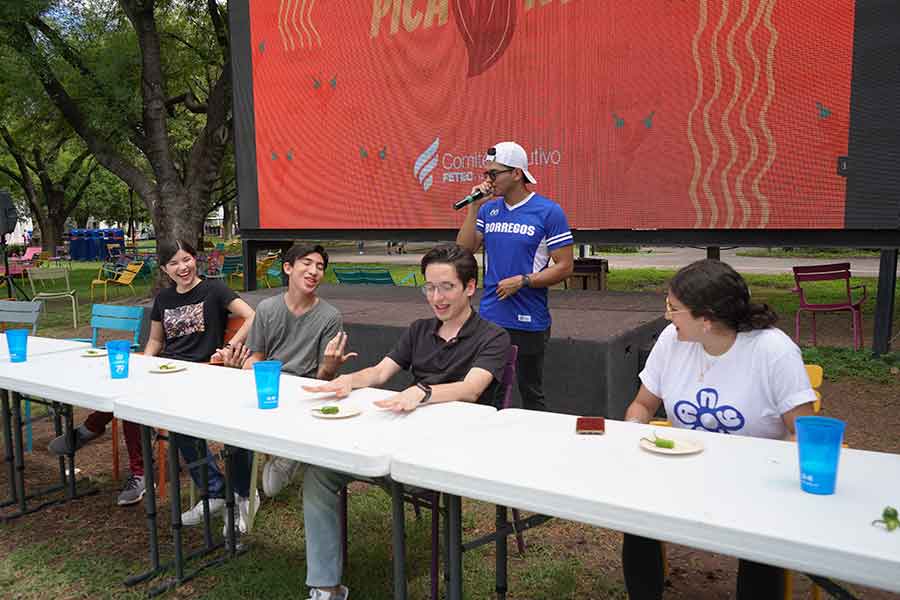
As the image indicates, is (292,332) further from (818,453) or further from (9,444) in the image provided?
(818,453)

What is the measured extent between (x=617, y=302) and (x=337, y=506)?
182 inches

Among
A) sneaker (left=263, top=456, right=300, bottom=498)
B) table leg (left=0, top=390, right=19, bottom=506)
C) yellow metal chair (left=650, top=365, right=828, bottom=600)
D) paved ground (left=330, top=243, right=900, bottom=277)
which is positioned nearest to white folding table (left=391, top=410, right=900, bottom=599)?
yellow metal chair (left=650, top=365, right=828, bottom=600)

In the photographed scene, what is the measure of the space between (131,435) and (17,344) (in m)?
0.75

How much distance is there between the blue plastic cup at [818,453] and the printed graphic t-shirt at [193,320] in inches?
128

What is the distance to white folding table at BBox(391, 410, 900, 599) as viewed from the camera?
1.36 metres

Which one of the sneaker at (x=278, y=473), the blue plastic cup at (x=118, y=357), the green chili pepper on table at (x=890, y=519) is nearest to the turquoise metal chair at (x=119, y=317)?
the blue plastic cup at (x=118, y=357)

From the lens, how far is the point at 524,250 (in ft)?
12.0

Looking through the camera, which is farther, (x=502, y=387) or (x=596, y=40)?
(x=596, y=40)

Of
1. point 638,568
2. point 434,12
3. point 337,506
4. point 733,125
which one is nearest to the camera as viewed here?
point 638,568

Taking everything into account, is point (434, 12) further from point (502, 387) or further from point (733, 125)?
point (502, 387)

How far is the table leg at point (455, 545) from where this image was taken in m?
2.03

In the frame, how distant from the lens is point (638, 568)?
229 centimetres

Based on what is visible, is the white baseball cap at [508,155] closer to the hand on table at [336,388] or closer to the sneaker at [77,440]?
the hand on table at [336,388]

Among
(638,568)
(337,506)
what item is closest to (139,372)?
(337,506)
